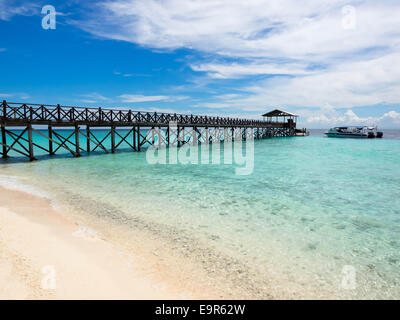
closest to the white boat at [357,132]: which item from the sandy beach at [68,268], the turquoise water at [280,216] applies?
the turquoise water at [280,216]

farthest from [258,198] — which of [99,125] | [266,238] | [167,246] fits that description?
[99,125]

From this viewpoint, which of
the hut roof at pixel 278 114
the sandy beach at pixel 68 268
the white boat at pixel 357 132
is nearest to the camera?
the sandy beach at pixel 68 268

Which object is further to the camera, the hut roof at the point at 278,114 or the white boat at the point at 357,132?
the white boat at the point at 357,132

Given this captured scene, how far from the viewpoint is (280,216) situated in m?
7.18

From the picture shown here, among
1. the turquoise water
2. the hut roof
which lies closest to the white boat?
the hut roof

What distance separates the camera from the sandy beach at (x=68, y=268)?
133 inches

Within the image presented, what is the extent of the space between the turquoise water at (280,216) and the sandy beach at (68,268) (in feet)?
4.20

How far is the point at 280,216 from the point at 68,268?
18.5ft

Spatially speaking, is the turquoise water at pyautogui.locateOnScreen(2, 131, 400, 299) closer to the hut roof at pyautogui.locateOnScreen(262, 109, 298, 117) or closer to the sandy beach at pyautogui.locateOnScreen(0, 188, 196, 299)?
the sandy beach at pyautogui.locateOnScreen(0, 188, 196, 299)

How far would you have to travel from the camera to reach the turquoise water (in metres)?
4.26

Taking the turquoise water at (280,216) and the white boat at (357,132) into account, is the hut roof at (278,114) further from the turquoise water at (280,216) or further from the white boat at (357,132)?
the turquoise water at (280,216)

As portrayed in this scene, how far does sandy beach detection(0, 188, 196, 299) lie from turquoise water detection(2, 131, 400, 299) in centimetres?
128

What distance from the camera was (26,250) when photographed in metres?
4.51

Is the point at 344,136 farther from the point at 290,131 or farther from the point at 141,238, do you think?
the point at 141,238
